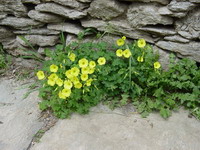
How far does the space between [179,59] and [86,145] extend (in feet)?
5.29

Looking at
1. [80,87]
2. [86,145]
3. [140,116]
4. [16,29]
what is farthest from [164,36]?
[16,29]

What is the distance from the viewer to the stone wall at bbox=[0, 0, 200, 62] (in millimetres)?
2723

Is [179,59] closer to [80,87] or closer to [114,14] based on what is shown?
[114,14]

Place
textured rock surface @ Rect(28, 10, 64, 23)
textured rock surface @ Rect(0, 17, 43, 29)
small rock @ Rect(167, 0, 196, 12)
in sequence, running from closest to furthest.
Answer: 1. small rock @ Rect(167, 0, 196, 12)
2. textured rock surface @ Rect(28, 10, 64, 23)
3. textured rock surface @ Rect(0, 17, 43, 29)

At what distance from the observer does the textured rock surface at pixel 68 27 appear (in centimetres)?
324

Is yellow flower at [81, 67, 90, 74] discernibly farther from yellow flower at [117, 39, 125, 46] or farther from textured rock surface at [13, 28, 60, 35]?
textured rock surface at [13, 28, 60, 35]

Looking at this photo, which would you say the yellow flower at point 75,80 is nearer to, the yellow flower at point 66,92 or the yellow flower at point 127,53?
the yellow flower at point 66,92

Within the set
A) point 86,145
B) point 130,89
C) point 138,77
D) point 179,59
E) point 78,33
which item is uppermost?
point 78,33

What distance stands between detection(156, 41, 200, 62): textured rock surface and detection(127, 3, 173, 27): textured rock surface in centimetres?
28

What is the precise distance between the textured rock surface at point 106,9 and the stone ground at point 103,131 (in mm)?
1176

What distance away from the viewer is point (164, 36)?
292 centimetres

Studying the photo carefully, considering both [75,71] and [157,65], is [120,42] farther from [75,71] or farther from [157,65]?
[75,71]

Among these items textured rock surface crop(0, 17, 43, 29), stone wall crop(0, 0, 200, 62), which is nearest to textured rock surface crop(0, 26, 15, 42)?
stone wall crop(0, 0, 200, 62)

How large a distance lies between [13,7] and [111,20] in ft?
4.72
